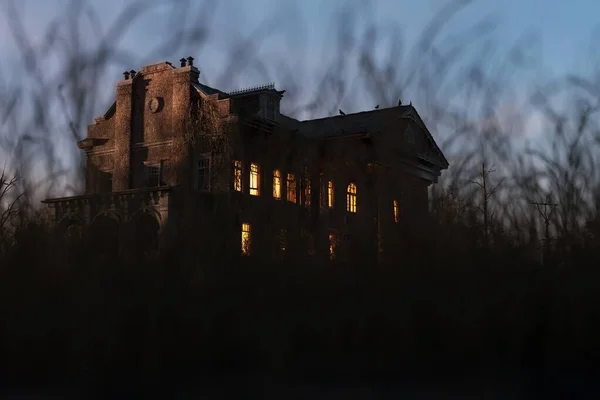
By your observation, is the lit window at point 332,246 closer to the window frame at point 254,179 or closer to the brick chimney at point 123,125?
the window frame at point 254,179

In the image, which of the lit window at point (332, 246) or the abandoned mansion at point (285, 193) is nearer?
the abandoned mansion at point (285, 193)

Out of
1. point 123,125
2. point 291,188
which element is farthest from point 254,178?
point 123,125

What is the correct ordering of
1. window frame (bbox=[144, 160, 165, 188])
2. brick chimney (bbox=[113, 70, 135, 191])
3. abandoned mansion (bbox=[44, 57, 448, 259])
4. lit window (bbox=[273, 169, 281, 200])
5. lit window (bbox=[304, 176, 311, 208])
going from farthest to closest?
1. brick chimney (bbox=[113, 70, 135, 191])
2. window frame (bbox=[144, 160, 165, 188])
3. lit window (bbox=[304, 176, 311, 208])
4. lit window (bbox=[273, 169, 281, 200])
5. abandoned mansion (bbox=[44, 57, 448, 259])

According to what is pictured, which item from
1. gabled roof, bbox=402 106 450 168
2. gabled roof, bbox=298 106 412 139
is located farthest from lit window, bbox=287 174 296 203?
gabled roof, bbox=402 106 450 168

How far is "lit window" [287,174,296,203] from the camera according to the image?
6.56 meters

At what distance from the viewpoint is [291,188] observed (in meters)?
6.65

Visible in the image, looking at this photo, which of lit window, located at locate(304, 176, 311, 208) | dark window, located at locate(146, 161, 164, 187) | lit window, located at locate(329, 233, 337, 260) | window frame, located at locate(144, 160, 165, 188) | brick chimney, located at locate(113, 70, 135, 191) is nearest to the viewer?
lit window, located at locate(329, 233, 337, 260)

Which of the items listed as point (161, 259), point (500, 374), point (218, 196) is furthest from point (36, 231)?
point (500, 374)

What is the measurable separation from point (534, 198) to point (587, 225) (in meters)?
0.57

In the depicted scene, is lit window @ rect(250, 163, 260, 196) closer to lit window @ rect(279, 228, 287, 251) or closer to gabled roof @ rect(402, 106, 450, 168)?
lit window @ rect(279, 228, 287, 251)

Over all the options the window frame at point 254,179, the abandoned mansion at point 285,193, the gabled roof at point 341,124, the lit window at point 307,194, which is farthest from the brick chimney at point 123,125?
the lit window at point 307,194

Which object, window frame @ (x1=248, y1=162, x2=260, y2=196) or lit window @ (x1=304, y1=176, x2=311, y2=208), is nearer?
window frame @ (x1=248, y1=162, x2=260, y2=196)

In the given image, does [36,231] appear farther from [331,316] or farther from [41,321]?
[331,316]

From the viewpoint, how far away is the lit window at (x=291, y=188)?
258 inches
